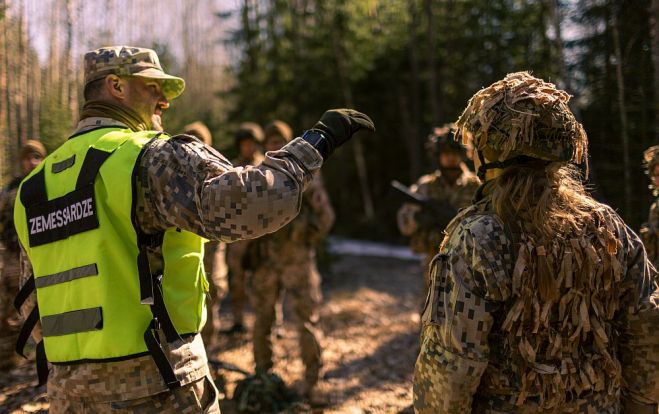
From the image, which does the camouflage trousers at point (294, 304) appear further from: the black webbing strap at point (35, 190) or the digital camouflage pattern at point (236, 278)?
the black webbing strap at point (35, 190)

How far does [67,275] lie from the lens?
1951 millimetres

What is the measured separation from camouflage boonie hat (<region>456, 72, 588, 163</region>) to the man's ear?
1321 millimetres

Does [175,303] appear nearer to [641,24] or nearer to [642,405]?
[642,405]

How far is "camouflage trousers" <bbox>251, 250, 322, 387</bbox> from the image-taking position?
474 centimetres

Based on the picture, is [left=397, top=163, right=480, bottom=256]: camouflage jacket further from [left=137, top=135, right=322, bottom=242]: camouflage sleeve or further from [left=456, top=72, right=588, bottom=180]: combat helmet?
[left=137, top=135, right=322, bottom=242]: camouflage sleeve

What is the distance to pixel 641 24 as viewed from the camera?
5277mm

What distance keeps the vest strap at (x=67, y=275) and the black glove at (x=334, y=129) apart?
2.76 ft

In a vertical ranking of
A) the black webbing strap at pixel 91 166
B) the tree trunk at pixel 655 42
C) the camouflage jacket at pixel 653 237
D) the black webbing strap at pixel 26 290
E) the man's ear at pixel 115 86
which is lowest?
the camouflage jacket at pixel 653 237

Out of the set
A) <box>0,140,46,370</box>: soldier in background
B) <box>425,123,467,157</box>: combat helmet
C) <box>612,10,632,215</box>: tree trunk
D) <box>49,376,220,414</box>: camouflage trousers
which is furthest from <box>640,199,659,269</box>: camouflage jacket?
<box>0,140,46,370</box>: soldier in background

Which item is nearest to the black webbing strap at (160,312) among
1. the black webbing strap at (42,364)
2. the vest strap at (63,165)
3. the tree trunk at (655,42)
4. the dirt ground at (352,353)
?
the vest strap at (63,165)

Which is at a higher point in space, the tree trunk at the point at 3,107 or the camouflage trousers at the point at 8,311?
the tree trunk at the point at 3,107

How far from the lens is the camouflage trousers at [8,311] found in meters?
4.54

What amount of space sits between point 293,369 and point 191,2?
72.9ft

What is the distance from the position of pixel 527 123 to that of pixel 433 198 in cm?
323
